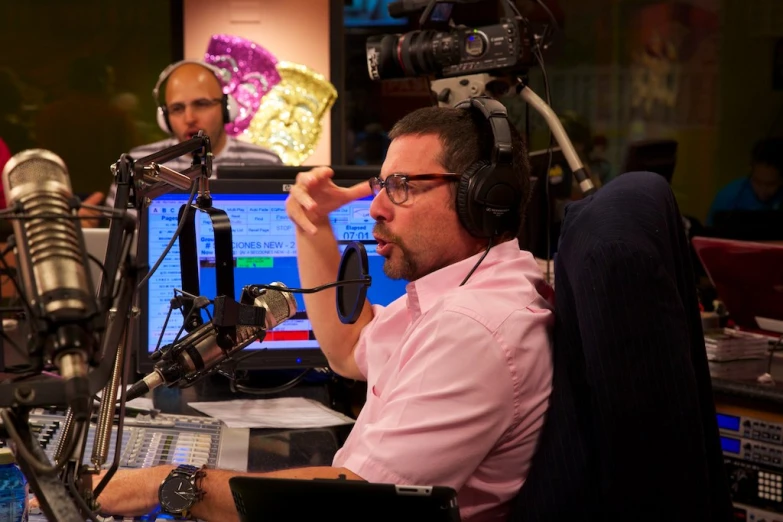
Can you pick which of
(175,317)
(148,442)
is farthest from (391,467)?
(175,317)

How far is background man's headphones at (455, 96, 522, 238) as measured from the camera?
4.50ft

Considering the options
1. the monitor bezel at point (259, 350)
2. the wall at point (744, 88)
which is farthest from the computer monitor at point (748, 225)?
the monitor bezel at point (259, 350)

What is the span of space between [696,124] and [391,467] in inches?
171

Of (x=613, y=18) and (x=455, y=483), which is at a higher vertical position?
(x=613, y=18)

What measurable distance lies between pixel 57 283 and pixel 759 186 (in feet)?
15.0

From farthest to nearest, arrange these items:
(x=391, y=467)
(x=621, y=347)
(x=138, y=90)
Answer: (x=138, y=90) → (x=391, y=467) → (x=621, y=347)

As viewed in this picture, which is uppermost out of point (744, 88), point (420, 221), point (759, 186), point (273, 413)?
point (744, 88)

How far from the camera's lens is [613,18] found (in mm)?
5195

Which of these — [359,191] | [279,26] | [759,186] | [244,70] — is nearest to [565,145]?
[359,191]

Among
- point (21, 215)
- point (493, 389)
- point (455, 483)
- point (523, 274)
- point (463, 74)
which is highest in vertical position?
point (463, 74)

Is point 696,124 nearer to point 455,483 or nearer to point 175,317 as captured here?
point 175,317

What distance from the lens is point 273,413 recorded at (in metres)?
2.01

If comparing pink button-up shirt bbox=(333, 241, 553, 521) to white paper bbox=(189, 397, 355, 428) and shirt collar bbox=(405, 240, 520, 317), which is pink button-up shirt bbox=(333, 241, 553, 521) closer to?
shirt collar bbox=(405, 240, 520, 317)

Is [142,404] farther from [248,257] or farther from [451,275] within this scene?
[451,275]
